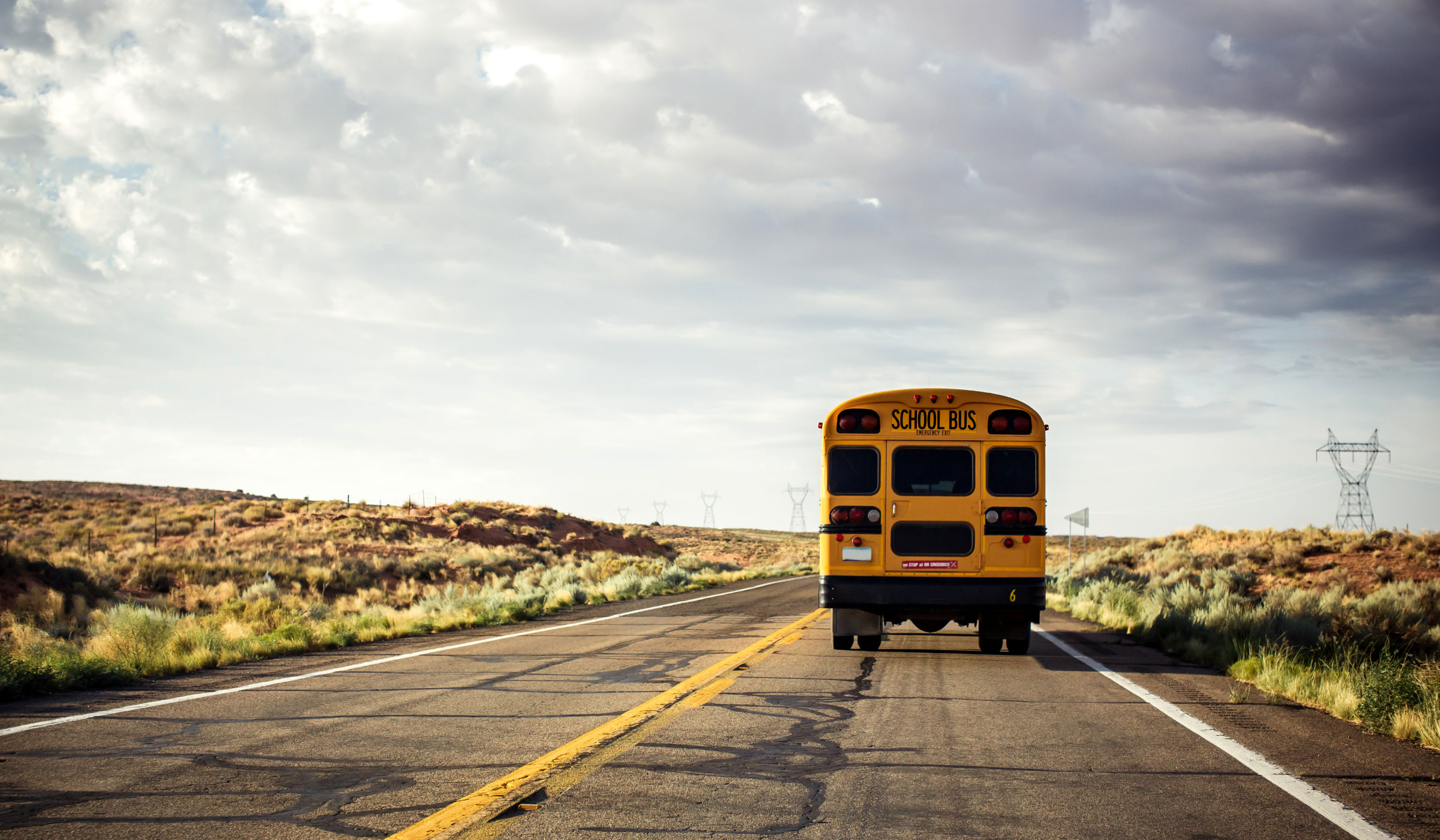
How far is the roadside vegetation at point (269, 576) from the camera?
1171 centimetres

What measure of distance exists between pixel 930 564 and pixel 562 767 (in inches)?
255

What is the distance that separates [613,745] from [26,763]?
344 centimetres

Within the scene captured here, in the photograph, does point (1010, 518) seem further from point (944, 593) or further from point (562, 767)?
point (562, 767)

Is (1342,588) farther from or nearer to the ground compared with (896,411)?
nearer to the ground

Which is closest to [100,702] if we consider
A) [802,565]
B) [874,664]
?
[874,664]

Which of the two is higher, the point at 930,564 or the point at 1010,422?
the point at 1010,422

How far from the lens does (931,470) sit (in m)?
11.2

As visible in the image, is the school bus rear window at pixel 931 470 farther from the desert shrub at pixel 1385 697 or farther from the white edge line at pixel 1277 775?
the desert shrub at pixel 1385 697

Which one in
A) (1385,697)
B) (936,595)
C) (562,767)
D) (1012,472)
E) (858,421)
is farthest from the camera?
(858,421)

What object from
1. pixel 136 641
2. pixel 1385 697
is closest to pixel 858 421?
pixel 1385 697

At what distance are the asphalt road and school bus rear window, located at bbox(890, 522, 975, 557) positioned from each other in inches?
61.3

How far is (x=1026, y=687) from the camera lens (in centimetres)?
905

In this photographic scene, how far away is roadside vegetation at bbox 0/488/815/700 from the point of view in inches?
461

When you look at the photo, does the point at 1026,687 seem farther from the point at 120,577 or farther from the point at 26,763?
the point at 120,577
